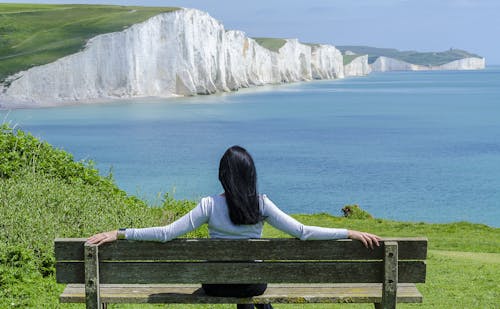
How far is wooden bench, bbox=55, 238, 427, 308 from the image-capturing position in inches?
214

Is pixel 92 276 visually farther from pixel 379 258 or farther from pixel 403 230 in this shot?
pixel 403 230

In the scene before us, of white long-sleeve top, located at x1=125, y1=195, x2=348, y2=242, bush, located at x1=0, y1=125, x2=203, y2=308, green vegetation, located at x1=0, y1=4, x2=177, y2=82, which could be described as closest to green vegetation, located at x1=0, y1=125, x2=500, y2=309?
bush, located at x1=0, y1=125, x2=203, y2=308

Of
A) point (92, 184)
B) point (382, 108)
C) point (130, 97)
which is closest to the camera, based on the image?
point (92, 184)

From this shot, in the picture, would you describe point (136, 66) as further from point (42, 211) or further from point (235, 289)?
point (235, 289)

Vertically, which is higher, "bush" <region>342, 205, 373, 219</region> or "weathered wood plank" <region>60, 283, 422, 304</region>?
"weathered wood plank" <region>60, 283, 422, 304</region>

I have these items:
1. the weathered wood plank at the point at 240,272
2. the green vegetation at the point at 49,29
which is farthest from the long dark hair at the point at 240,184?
the green vegetation at the point at 49,29

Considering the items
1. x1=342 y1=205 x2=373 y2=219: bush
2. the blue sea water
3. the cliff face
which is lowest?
the blue sea water

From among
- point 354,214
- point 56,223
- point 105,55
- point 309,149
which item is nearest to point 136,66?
point 105,55

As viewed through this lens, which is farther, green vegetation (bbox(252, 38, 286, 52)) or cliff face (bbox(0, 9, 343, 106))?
green vegetation (bbox(252, 38, 286, 52))

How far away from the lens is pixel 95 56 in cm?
9850

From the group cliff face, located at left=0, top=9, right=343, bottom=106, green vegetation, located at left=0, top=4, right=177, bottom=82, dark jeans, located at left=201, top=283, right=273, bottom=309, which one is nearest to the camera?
dark jeans, located at left=201, top=283, right=273, bottom=309

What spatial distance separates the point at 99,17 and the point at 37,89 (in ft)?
78.9

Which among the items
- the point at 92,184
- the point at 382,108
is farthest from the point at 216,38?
the point at 92,184

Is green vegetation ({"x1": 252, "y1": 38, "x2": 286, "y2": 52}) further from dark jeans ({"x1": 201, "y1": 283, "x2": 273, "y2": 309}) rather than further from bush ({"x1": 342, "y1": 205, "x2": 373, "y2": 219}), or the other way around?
dark jeans ({"x1": 201, "y1": 283, "x2": 273, "y2": 309})
